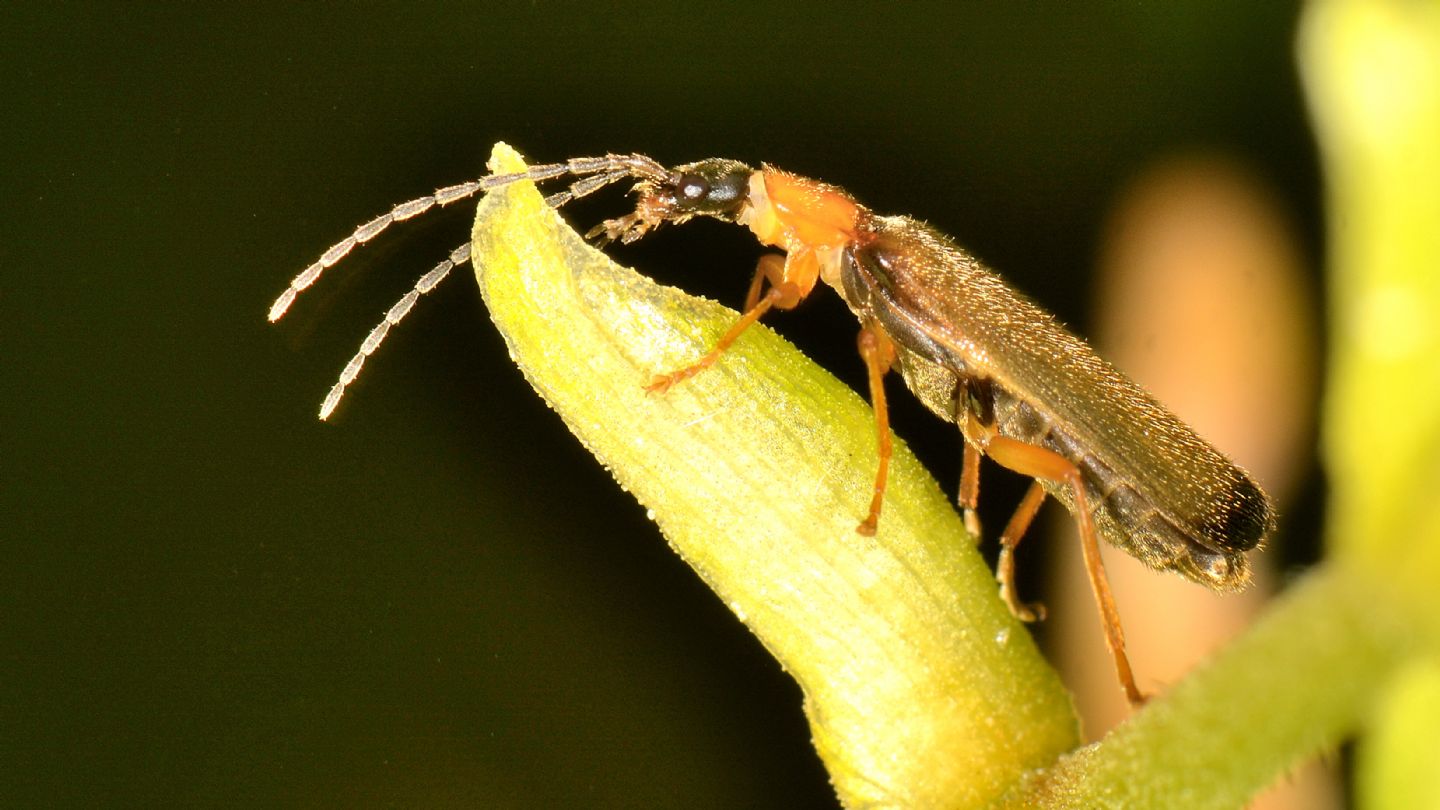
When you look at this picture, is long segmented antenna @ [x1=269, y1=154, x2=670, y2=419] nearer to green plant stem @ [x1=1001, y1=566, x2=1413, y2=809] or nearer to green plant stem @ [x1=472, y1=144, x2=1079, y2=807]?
green plant stem @ [x1=472, y1=144, x2=1079, y2=807]

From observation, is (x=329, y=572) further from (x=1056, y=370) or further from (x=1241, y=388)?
(x=1241, y=388)

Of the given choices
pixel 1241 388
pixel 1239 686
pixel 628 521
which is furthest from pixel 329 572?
pixel 1241 388

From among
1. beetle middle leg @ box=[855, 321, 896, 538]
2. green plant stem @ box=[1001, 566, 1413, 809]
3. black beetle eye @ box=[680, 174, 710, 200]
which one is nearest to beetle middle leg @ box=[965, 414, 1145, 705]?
beetle middle leg @ box=[855, 321, 896, 538]

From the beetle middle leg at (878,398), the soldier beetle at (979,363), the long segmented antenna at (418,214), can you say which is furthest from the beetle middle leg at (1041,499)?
the long segmented antenna at (418,214)

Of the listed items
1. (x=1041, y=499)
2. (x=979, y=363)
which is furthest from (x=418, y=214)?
(x=1041, y=499)

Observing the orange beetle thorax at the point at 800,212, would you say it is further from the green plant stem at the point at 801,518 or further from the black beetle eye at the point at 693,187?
the green plant stem at the point at 801,518

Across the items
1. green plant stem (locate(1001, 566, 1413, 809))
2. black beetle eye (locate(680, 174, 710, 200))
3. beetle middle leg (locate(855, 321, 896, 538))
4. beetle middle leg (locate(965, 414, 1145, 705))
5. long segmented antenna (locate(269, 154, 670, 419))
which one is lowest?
beetle middle leg (locate(965, 414, 1145, 705))
